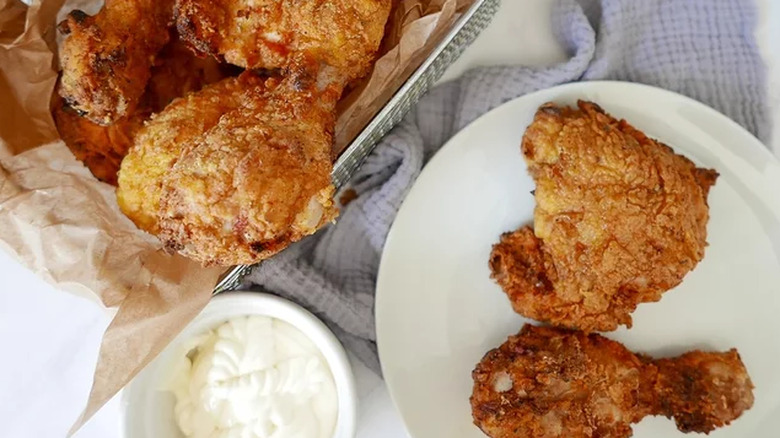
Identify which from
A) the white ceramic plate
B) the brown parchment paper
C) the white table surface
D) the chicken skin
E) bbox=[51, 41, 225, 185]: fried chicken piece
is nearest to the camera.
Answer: the chicken skin

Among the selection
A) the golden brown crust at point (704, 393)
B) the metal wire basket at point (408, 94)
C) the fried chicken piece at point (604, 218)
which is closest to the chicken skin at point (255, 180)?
the metal wire basket at point (408, 94)

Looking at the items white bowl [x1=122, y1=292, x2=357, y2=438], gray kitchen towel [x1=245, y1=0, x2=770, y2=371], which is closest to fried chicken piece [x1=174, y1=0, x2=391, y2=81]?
gray kitchen towel [x1=245, y1=0, x2=770, y2=371]

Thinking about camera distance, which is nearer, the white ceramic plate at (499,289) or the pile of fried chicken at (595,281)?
the pile of fried chicken at (595,281)

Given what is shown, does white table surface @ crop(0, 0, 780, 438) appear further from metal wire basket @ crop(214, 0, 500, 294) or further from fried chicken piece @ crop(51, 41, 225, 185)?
fried chicken piece @ crop(51, 41, 225, 185)

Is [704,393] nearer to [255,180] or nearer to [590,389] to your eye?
[590,389]

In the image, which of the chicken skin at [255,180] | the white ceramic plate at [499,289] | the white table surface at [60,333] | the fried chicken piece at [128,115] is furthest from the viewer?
the white table surface at [60,333]

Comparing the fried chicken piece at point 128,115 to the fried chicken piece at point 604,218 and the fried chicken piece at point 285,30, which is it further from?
the fried chicken piece at point 604,218

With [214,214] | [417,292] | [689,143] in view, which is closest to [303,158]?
[214,214]
